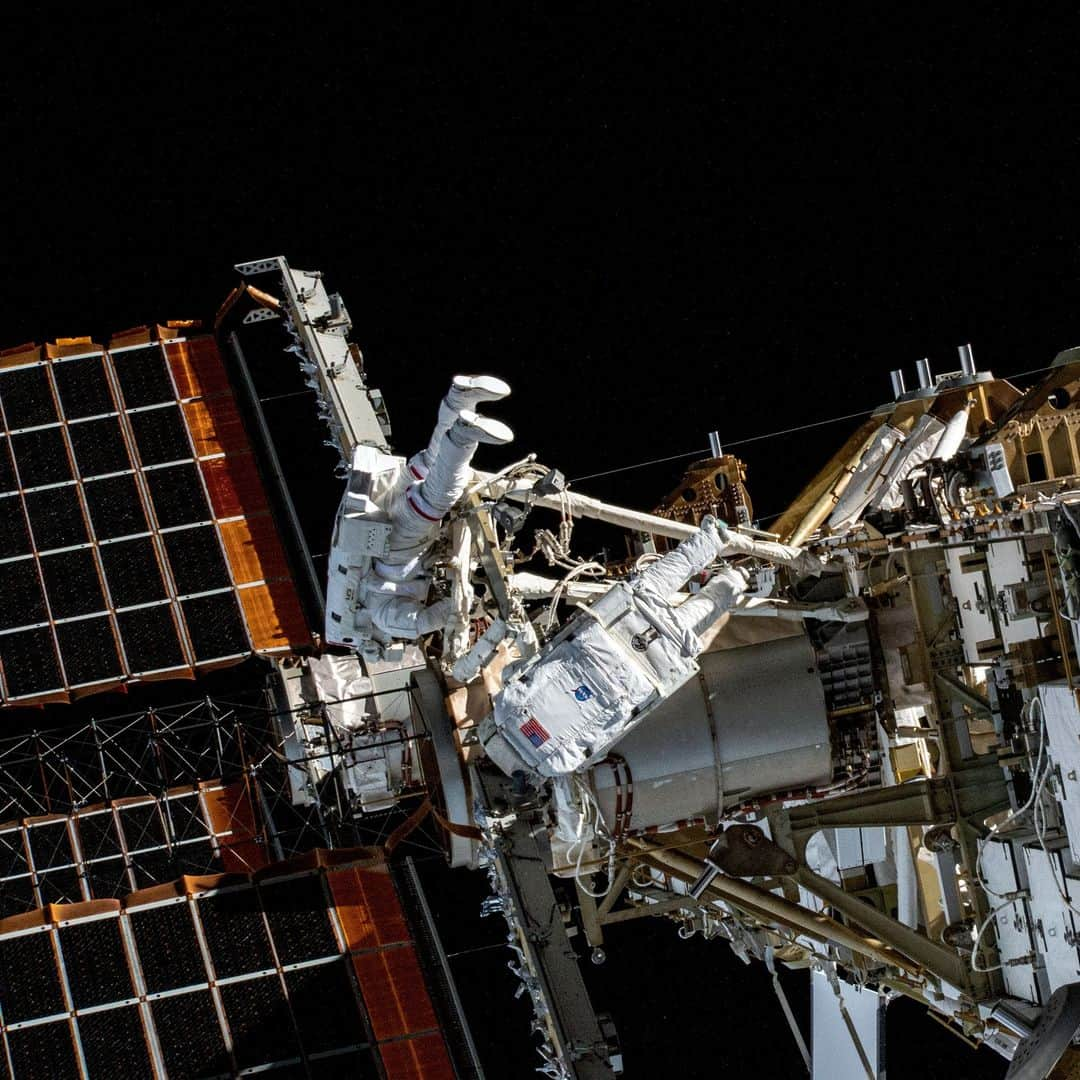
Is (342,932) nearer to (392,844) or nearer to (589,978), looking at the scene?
(392,844)

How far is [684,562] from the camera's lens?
16.5 ft

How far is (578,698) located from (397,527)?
930 mm

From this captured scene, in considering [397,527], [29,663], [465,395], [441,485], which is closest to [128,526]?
[29,663]

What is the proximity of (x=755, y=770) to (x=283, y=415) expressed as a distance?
12.3 feet

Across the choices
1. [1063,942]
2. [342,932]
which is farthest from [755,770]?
[342,932]

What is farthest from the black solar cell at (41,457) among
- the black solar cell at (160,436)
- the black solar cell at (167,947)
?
the black solar cell at (167,947)

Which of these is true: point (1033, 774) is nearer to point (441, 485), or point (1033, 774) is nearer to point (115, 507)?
point (441, 485)

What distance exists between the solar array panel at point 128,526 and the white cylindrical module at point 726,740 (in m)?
1.91

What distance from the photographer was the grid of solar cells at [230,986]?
5.73 metres

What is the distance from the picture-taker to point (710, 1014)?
9492 mm

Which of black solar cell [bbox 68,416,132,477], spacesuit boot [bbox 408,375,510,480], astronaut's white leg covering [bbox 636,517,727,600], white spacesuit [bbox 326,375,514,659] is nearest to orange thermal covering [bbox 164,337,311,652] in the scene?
black solar cell [bbox 68,416,132,477]

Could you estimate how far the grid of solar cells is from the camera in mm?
5734

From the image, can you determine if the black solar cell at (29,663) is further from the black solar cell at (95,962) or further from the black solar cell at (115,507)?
the black solar cell at (95,962)

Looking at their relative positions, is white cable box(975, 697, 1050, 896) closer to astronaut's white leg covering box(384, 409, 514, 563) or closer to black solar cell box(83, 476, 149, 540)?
astronaut's white leg covering box(384, 409, 514, 563)
